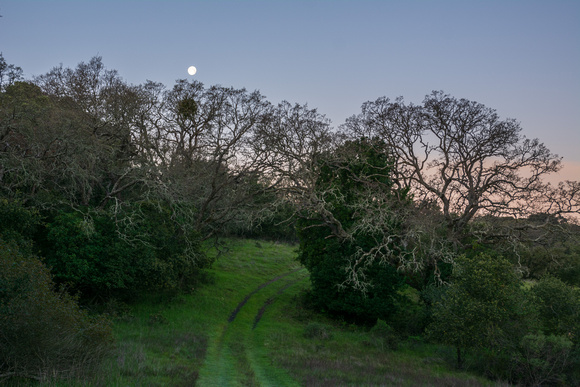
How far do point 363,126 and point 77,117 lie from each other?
20915 mm

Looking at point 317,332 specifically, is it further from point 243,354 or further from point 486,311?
point 486,311

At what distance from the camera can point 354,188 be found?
31.6 m

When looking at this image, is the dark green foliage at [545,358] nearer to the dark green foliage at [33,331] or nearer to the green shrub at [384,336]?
the green shrub at [384,336]

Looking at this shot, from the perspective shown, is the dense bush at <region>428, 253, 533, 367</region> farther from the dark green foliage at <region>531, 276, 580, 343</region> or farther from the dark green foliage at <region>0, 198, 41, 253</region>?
the dark green foliage at <region>0, 198, 41, 253</region>

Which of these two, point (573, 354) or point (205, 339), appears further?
point (205, 339)

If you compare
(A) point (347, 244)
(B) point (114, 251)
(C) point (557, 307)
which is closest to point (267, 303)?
(A) point (347, 244)

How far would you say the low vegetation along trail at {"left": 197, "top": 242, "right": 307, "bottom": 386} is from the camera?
15.3m

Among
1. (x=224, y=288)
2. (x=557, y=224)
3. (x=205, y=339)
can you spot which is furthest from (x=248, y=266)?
(x=557, y=224)

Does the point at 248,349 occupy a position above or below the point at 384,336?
below

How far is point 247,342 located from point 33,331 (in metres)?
12.9

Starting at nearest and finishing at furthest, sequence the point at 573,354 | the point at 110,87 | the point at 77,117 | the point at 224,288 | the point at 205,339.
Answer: the point at 573,354, the point at 205,339, the point at 77,117, the point at 110,87, the point at 224,288

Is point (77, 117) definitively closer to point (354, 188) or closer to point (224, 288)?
point (224, 288)

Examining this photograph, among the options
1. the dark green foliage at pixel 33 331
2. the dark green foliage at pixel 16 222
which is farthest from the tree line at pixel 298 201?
the dark green foliage at pixel 33 331

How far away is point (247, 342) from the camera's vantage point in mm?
22016
